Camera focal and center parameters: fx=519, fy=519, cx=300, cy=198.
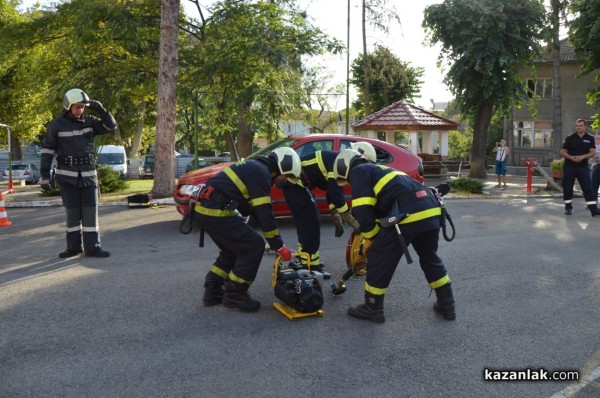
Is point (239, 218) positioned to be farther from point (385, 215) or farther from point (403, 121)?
point (403, 121)

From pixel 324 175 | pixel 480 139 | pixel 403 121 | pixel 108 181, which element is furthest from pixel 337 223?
pixel 480 139

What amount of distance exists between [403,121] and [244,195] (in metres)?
18.0

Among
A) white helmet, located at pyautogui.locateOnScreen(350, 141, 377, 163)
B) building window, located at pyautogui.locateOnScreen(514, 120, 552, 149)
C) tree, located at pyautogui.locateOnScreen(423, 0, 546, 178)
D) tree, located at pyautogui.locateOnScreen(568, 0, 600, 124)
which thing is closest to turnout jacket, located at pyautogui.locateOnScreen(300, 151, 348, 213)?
white helmet, located at pyautogui.locateOnScreen(350, 141, 377, 163)

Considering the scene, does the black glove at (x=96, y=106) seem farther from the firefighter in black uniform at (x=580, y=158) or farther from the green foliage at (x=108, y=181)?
the firefighter in black uniform at (x=580, y=158)

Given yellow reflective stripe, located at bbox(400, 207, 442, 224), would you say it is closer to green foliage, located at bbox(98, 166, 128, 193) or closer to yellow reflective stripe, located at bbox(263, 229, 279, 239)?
yellow reflective stripe, located at bbox(263, 229, 279, 239)

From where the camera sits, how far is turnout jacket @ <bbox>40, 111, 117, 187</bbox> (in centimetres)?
673

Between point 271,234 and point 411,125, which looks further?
point 411,125

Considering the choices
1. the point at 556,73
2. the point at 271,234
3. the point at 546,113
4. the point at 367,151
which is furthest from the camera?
the point at 546,113

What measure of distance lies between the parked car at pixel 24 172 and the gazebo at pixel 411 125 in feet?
61.4

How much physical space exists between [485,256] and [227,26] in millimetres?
10024

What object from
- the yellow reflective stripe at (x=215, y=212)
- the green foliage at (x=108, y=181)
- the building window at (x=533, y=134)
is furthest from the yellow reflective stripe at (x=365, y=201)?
the building window at (x=533, y=134)

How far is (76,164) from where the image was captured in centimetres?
680

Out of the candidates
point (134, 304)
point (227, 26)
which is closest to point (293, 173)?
point (134, 304)

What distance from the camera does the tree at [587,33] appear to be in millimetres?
16266
